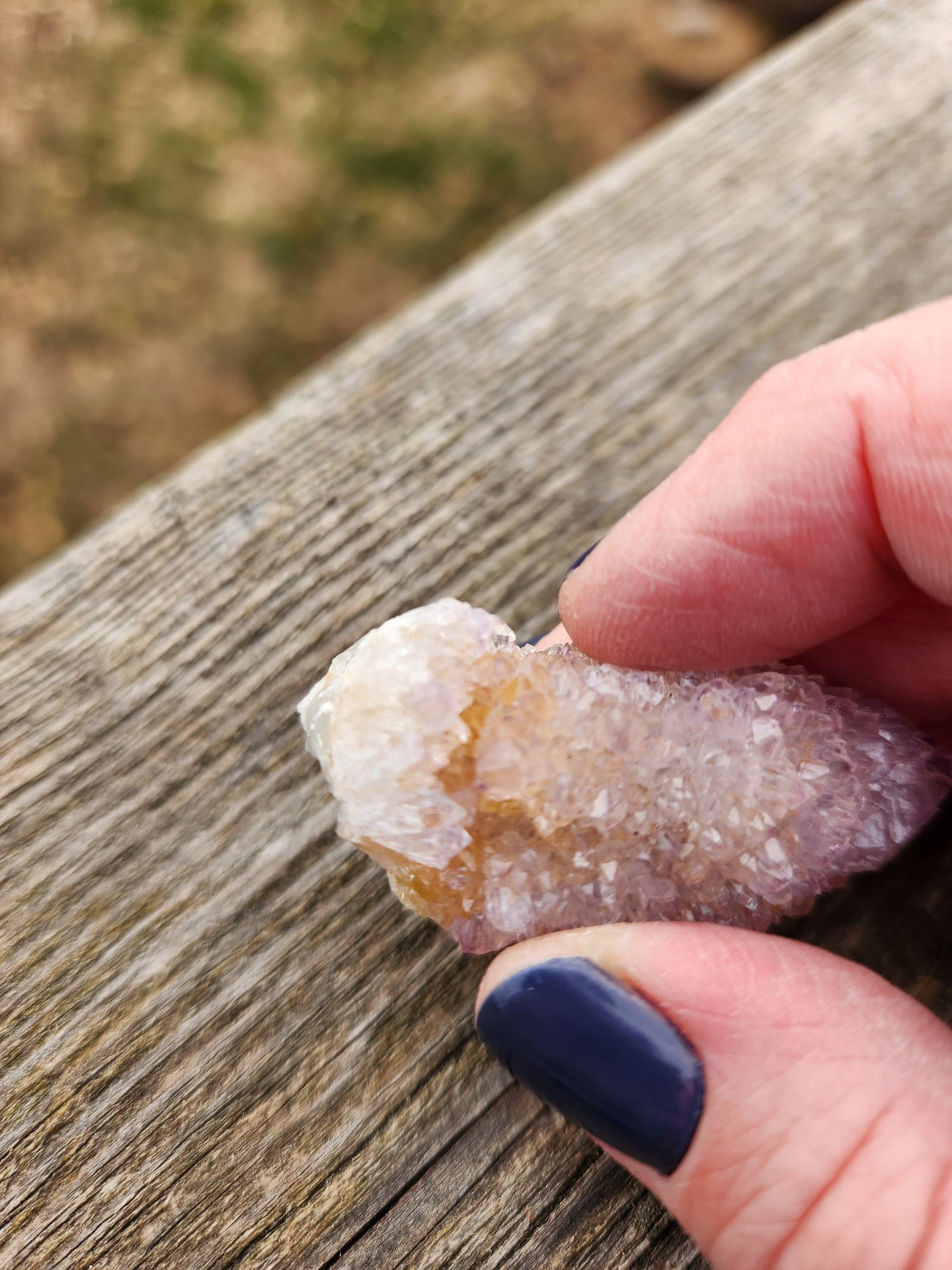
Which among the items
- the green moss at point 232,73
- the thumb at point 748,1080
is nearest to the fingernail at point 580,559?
the thumb at point 748,1080

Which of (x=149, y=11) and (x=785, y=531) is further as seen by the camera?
(x=149, y=11)

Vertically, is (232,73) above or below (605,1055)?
above

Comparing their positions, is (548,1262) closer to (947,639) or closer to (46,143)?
(947,639)

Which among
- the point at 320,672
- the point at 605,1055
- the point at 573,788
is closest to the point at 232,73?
the point at 320,672

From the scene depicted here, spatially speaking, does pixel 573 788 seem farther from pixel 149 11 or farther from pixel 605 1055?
pixel 149 11

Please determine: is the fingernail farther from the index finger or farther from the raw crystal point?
the raw crystal point
